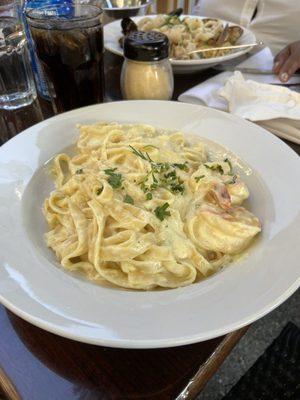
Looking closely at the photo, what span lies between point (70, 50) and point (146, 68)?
286 mm

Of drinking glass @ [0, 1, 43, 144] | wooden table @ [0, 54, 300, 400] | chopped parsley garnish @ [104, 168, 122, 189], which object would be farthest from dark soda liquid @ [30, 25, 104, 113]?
wooden table @ [0, 54, 300, 400]

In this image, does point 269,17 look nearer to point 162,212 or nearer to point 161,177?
point 161,177

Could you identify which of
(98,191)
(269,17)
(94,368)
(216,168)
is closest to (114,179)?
(98,191)

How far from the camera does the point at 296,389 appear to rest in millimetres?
1457

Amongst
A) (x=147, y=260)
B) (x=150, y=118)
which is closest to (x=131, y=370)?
(x=147, y=260)

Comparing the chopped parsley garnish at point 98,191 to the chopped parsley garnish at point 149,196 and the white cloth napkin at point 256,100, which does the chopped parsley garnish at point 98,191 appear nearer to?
the chopped parsley garnish at point 149,196

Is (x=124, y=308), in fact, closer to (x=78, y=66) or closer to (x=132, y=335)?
(x=132, y=335)

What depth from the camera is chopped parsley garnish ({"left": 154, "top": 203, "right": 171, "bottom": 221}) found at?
0.99 metres

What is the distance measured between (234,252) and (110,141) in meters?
0.62

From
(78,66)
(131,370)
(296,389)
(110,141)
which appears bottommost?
(296,389)

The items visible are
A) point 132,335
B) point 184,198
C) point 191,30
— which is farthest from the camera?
point 191,30

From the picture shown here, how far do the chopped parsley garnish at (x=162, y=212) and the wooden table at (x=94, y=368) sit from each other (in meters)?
0.33

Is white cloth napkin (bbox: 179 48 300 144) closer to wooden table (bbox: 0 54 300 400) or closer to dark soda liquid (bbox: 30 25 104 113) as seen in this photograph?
dark soda liquid (bbox: 30 25 104 113)

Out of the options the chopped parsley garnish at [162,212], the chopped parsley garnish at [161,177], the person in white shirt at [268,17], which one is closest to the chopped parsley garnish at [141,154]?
the chopped parsley garnish at [161,177]
